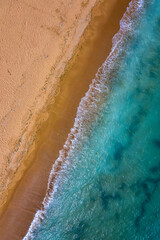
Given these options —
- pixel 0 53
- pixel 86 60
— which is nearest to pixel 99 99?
pixel 86 60

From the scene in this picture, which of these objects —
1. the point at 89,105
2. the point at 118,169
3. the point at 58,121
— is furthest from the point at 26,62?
the point at 118,169

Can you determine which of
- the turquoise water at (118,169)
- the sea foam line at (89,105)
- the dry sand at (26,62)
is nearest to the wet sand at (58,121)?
the sea foam line at (89,105)

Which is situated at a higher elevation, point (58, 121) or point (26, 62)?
point (26, 62)

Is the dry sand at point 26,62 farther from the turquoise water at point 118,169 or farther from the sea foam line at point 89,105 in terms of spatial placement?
the turquoise water at point 118,169

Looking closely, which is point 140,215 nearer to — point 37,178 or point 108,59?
point 37,178

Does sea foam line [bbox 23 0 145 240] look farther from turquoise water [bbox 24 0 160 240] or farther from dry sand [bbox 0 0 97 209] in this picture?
dry sand [bbox 0 0 97 209]

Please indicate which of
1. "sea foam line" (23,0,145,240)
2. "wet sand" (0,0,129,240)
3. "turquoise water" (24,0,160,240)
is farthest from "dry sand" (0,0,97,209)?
"turquoise water" (24,0,160,240)

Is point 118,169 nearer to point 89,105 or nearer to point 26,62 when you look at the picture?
point 89,105
